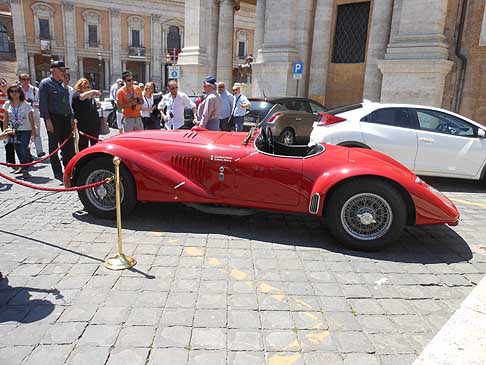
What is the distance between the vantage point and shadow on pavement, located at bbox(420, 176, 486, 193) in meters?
7.18

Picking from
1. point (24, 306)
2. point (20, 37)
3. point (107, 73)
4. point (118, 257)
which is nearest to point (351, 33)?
point (118, 257)

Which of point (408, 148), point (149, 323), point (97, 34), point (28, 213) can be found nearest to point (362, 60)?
point (408, 148)

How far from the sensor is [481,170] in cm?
701

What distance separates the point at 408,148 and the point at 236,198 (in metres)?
4.06

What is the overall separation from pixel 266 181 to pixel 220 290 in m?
1.45

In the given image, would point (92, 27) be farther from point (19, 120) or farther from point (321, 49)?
point (19, 120)

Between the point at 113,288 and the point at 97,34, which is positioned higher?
the point at 97,34

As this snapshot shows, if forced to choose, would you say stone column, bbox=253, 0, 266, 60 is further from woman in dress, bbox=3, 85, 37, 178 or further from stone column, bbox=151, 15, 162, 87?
stone column, bbox=151, 15, 162, 87

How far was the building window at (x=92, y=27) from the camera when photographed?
58.2 meters

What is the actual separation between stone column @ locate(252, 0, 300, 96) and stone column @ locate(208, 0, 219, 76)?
18.9 ft

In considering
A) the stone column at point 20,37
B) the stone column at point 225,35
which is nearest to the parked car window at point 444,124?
the stone column at point 225,35

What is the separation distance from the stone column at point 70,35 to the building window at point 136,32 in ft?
26.1

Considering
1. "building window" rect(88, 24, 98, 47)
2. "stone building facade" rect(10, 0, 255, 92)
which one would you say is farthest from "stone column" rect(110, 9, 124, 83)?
"building window" rect(88, 24, 98, 47)

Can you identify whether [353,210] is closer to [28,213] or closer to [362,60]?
[28,213]
